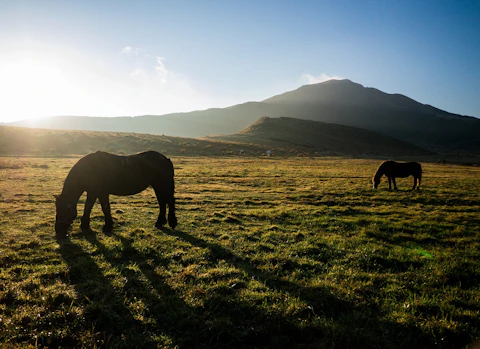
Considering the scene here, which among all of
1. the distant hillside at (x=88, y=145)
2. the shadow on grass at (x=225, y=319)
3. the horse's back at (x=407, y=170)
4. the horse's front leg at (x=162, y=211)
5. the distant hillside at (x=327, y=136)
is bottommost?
the shadow on grass at (x=225, y=319)

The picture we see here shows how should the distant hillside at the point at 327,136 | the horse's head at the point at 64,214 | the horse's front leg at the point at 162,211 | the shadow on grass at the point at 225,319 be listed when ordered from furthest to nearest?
the distant hillside at the point at 327,136 → the horse's front leg at the point at 162,211 → the horse's head at the point at 64,214 → the shadow on grass at the point at 225,319

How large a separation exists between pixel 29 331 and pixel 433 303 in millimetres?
7465

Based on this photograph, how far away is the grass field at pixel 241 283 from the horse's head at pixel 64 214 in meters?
0.44

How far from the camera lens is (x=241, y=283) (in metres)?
5.93

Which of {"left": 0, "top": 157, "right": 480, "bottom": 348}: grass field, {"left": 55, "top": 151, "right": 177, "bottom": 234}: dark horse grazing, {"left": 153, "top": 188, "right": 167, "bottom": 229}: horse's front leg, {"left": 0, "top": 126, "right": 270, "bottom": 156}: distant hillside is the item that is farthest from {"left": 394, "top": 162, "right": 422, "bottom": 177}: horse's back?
{"left": 0, "top": 126, "right": 270, "bottom": 156}: distant hillside

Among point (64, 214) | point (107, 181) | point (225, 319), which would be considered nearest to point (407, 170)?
point (225, 319)

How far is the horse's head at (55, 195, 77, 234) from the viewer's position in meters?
8.58

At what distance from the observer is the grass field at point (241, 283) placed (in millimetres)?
4332

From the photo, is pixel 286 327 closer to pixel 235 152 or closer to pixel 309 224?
pixel 309 224

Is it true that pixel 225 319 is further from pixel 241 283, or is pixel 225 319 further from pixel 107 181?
pixel 107 181

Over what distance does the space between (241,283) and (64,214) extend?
21.9 feet

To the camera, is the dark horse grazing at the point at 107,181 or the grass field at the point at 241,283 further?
the dark horse grazing at the point at 107,181

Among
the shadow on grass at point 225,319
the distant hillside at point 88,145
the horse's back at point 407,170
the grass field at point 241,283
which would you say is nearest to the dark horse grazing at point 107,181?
the grass field at point 241,283

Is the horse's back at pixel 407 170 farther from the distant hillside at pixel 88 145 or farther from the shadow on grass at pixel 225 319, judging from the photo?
the distant hillside at pixel 88 145
